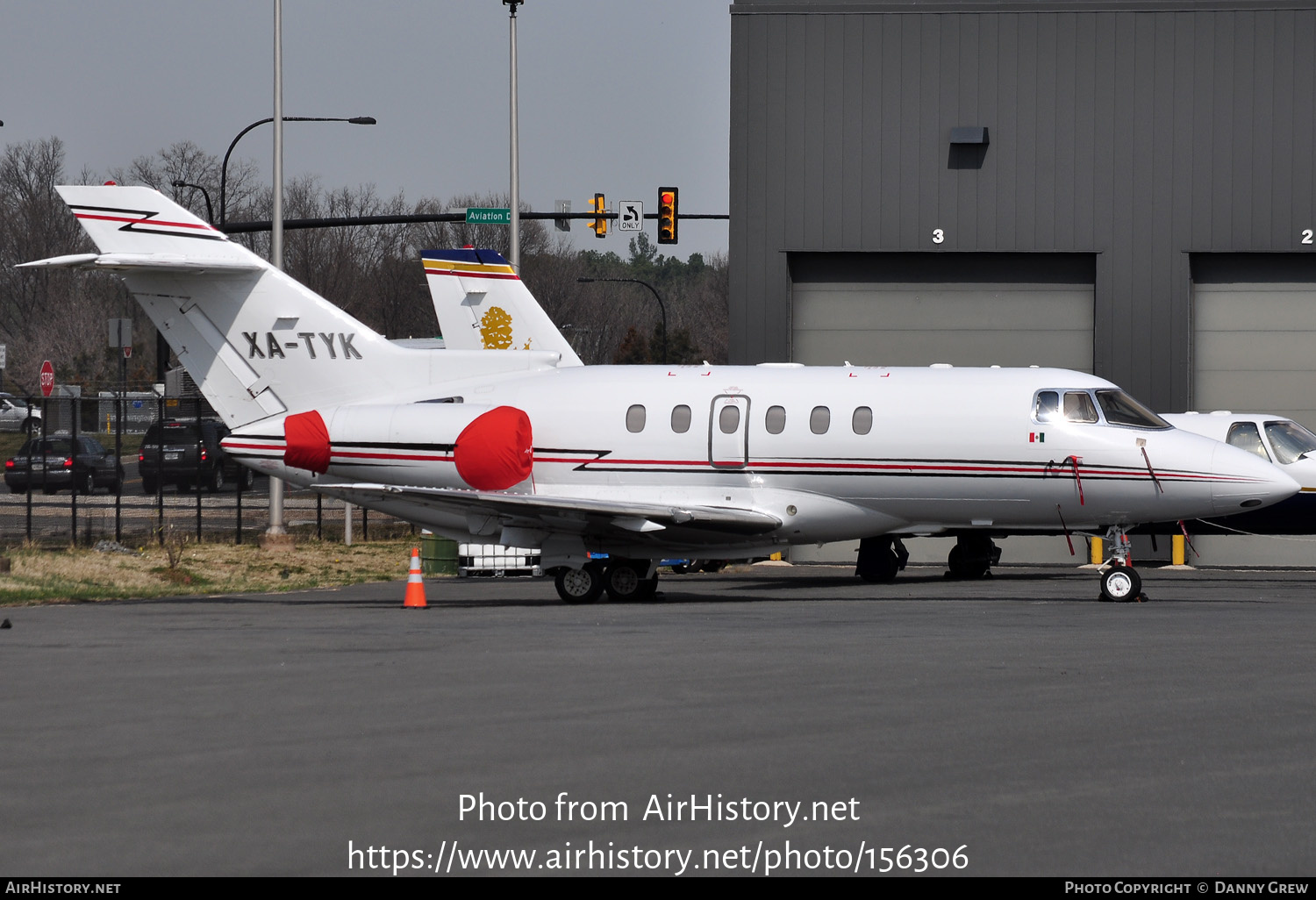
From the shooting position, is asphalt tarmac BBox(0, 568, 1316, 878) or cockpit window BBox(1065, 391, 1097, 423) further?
cockpit window BBox(1065, 391, 1097, 423)

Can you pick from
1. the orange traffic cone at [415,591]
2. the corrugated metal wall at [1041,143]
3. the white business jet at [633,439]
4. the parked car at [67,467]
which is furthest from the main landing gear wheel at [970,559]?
the parked car at [67,467]

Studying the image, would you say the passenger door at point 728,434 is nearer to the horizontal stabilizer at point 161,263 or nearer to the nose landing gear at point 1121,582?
the nose landing gear at point 1121,582

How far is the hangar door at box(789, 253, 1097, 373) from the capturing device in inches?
1203

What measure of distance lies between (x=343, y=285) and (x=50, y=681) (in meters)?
70.8

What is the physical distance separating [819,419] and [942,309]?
36.0 ft

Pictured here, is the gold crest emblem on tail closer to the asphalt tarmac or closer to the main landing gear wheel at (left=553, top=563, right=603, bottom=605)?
the main landing gear wheel at (left=553, top=563, right=603, bottom=605)

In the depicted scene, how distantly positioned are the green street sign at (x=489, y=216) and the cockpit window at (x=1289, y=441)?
56.1ft

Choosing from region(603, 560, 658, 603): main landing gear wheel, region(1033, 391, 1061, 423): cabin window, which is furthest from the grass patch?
region(1033, 391, 1061, 423): cabin window

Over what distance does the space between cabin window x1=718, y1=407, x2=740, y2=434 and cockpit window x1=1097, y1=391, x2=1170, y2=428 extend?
4381mm

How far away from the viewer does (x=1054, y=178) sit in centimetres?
3016

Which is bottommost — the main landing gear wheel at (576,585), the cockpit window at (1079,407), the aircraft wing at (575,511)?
the main landing gear wheel at (576,585)

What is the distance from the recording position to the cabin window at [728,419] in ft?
68.1

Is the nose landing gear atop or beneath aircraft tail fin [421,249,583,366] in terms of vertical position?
beneath

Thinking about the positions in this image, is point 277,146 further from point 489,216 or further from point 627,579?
point 627,579
